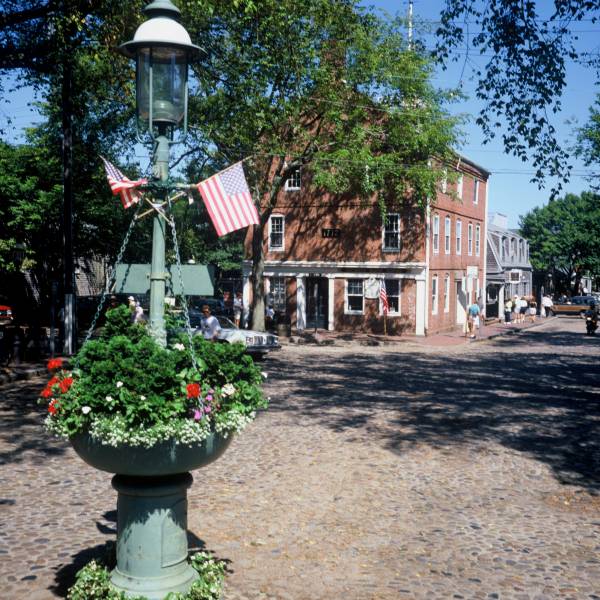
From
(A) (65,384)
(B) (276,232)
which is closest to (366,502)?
(A) (65,384)

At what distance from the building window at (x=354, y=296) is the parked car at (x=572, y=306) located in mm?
28095

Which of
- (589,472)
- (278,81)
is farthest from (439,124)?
(589,472)

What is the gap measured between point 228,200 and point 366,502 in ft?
13.1

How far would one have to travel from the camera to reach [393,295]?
115 ft

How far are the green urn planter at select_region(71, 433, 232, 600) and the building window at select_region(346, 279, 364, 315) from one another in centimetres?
3132

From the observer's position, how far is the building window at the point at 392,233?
3516 cm

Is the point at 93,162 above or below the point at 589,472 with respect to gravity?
above

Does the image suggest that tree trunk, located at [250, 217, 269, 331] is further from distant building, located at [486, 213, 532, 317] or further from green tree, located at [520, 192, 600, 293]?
green tree, located at [520, 192, 600, 293]

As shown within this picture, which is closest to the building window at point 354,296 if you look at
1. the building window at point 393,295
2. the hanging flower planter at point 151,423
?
the building window at point 393,295

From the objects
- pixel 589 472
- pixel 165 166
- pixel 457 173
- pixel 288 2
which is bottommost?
pixel 589 472

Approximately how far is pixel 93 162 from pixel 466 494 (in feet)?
84.4

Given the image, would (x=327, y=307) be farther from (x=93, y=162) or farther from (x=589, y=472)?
(x=589, y=472)

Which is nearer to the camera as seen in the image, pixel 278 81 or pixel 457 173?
pixel 278 81

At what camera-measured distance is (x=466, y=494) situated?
834 centimetres
